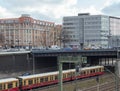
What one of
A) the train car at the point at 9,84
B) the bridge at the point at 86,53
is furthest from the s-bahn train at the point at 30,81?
the bridge at the point at 86,53

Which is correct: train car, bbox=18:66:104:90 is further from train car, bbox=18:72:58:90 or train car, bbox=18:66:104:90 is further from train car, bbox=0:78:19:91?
train car, bbox=0:78:19:91

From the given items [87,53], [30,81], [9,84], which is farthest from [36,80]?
[87,53]

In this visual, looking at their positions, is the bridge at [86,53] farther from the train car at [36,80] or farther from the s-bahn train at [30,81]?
the train car at [36,80]

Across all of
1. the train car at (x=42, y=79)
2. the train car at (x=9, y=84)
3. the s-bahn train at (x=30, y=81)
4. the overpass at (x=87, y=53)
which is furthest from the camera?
the overpass at (x=87, y=53)

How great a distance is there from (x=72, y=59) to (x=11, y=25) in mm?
175058

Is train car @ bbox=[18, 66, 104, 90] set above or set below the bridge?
below

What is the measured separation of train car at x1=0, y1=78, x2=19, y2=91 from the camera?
4656 cm

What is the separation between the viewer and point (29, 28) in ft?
650

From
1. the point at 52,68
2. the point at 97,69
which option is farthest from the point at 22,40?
the point at 97,69

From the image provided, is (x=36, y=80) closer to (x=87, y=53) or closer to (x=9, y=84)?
(x=9, y=84)

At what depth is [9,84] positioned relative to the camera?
4769cm

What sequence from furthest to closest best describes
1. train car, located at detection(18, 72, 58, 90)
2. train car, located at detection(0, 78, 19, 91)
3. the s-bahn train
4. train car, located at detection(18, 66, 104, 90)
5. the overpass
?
1. the overpass
2. train car, located at detection(18, 66, 104, 90)
3. train car, located at detection(18, 72, 58, 90)
4. the s-bahn train
5. train car, located at detection(0, 78, 19, 91)

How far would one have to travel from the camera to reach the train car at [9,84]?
153ft

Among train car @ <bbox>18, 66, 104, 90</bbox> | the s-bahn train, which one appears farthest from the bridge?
the s-bahn train
